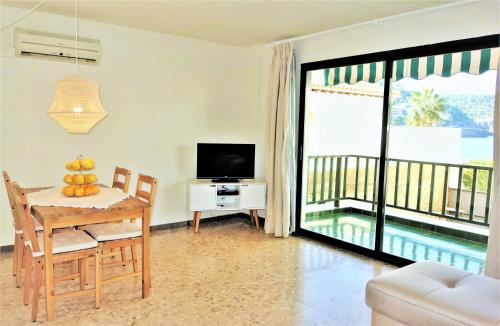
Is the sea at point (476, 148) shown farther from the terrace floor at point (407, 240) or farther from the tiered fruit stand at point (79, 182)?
the tiered fruit stand at point (79, 182)

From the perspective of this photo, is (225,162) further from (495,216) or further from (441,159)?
(495,216)

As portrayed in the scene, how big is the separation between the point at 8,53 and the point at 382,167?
12.9ft

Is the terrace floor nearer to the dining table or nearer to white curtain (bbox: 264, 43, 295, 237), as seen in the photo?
white curtain (bbox: 264, 43, 295, 237)

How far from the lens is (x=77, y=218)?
284cm

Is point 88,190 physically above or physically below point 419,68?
below

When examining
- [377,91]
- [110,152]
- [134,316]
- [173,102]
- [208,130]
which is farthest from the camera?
[208,130]

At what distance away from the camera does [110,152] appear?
15.2ft

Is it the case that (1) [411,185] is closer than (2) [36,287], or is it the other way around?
(2) [36,287]

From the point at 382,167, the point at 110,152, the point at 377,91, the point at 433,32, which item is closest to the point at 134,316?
the point at 110,152

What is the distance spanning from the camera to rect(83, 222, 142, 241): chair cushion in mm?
3122

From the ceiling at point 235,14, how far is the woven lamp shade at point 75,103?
1.04 metres

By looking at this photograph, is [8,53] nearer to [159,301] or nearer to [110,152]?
[110,152]

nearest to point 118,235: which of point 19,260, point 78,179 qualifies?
point 78,179

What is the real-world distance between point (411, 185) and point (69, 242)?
337 centimetres
